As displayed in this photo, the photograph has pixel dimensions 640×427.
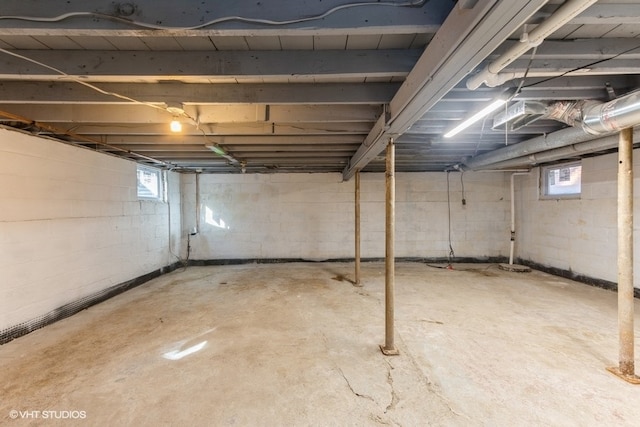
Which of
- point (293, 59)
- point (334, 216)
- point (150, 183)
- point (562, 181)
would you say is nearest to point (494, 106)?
point (293, 59)

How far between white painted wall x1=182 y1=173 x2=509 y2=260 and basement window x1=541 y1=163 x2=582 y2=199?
37.2 inches

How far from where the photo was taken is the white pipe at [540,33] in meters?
0.97

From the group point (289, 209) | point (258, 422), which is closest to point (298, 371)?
point (258, 422)

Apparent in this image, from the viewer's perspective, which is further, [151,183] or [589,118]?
[151,183]

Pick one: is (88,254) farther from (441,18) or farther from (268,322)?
(441,18)

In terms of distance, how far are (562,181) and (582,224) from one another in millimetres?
852

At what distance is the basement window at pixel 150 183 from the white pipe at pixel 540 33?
16.9 ft

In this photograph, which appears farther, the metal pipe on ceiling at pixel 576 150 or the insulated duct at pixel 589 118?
the metal pipe on ceiling at pixel 576 150

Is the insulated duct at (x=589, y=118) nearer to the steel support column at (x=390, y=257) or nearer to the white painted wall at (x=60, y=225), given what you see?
the steel support column at (x=390, y=257)

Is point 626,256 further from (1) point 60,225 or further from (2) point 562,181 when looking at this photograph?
(1) point 60,225

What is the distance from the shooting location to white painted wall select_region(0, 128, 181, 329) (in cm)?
277

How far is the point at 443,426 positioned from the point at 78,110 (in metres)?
3.66
